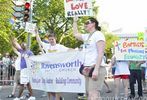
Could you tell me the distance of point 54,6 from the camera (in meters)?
62.8

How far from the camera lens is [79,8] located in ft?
31.2

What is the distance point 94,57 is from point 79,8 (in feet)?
6.28

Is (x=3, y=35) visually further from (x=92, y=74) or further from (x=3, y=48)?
(x=92, y=74)

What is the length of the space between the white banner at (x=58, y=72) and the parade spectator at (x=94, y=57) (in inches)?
57.4

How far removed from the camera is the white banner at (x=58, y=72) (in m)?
9.58

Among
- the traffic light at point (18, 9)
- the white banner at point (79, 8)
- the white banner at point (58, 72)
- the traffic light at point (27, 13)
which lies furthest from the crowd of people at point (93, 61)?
the traffic light at point (18, 9)

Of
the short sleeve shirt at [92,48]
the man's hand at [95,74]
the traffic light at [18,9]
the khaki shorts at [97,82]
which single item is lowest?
the khaki shorts at [97,82]

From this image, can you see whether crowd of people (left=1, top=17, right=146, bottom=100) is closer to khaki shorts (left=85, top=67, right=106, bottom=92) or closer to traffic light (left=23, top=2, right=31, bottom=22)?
khaki shorts (left=85, top=67, right=106, bottom=92)

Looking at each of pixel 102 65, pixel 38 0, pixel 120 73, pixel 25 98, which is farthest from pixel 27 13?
pixel 38 0

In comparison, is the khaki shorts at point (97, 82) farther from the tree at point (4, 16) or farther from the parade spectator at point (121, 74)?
the tree at point (4, 16)

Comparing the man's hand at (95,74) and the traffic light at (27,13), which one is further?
the traffic light at (27,13)

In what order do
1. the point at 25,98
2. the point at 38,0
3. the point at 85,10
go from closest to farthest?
the point at 85,10, the point at 25,98, the point at 38,0

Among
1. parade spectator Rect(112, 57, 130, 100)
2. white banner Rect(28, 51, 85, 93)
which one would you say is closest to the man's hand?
white banner Rect(28, 51, 85, 93)

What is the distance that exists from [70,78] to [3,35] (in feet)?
77.9
